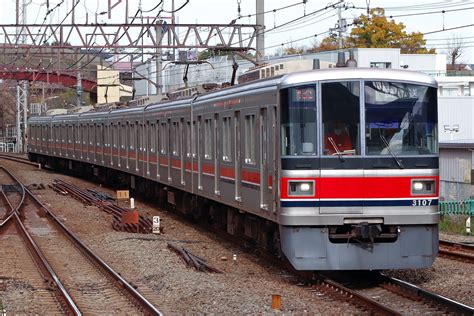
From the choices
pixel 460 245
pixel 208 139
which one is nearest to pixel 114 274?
pixel 208 139

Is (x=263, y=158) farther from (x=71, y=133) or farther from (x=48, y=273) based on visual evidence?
(x=71, y=133)

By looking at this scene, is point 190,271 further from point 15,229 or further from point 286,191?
point 15,229

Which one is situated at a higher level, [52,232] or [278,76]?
[278,76]

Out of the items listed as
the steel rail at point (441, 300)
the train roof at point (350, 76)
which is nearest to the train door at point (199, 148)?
the train roof at point (350, 76)

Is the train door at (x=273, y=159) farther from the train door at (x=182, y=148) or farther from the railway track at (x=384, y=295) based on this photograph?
the train door at (x=182, y=148)

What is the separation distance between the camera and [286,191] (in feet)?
35.6

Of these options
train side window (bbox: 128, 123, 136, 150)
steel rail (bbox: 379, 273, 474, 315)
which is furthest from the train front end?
train side window (bbox: 128, 123, 136, 150)

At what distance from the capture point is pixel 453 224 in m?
20.9

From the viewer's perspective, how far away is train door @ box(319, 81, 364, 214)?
35.4 ft

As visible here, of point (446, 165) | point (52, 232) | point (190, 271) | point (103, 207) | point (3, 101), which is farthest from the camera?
point (3, 101)

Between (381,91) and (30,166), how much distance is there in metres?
38.4

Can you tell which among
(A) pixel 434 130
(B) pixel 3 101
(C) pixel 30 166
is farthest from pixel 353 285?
(B) pixel 3 101

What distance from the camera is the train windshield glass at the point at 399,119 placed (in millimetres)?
10922

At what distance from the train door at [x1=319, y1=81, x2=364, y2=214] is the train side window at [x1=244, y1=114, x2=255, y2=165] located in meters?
1.98
